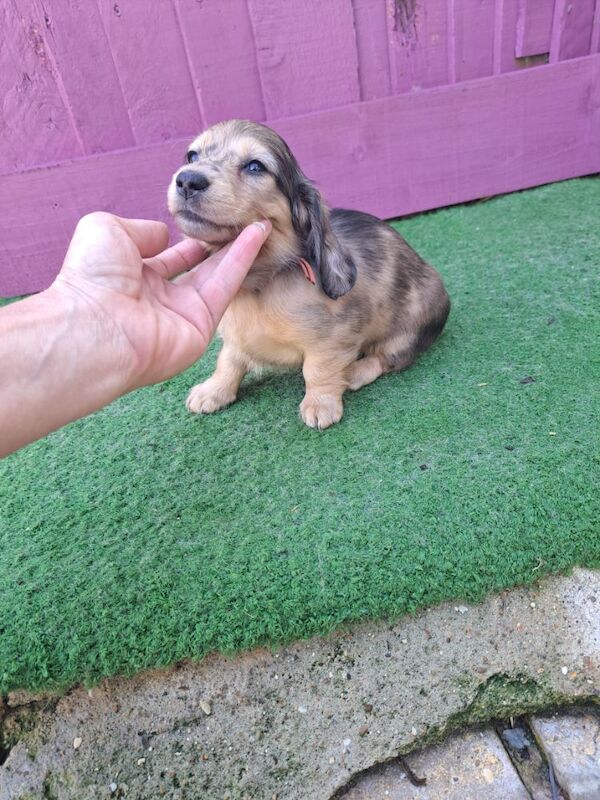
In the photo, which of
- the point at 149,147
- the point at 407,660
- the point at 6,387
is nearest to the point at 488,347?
the point at 407,660

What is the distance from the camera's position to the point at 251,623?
1.46 m

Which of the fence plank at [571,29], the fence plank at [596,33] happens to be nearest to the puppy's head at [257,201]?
the fence plank at [571,29]

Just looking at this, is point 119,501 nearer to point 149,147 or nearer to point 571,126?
point 149,147

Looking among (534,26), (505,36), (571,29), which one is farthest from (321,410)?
(571,29)

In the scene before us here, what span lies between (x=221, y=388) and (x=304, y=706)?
3.86ft

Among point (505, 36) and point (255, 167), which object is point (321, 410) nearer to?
point (255, 167)

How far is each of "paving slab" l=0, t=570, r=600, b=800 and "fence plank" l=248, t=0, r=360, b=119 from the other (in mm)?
2977

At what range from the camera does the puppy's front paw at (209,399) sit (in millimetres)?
2250

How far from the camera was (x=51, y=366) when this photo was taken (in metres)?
1.35

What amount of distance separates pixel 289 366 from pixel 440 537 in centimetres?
94

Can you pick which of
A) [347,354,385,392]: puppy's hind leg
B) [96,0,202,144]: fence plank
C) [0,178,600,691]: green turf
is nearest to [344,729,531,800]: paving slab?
[0,178,600,691]: green turf

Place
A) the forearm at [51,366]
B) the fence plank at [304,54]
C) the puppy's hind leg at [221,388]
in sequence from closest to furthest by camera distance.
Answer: the forearm at [51,366] < the puppy's hind leg at [221,388] < the fence plank at [304,54]

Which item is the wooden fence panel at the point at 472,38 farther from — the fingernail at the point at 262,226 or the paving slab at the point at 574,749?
the paving slab at the point at 574,749

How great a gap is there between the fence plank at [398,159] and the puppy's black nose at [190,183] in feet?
6.18
